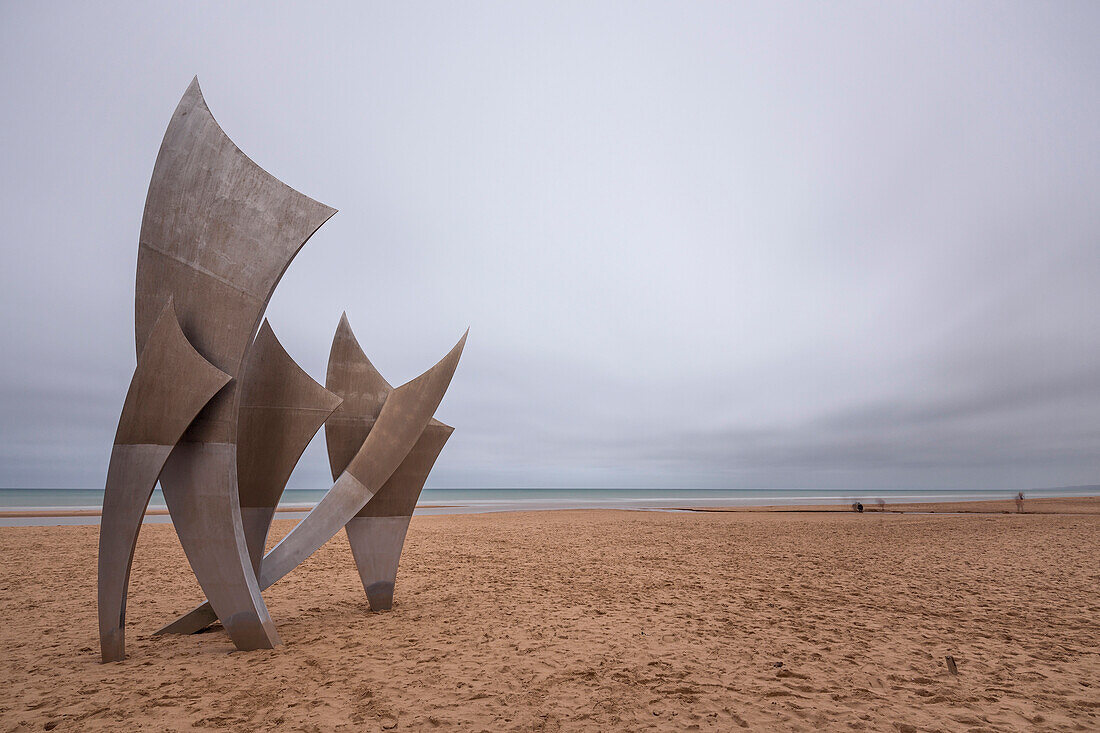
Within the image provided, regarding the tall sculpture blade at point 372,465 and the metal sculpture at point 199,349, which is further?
the tall sculpture blade at point 372,465

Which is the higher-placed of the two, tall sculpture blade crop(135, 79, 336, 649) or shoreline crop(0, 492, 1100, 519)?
tall sculpture blade crop(135, 79, 336, 649)

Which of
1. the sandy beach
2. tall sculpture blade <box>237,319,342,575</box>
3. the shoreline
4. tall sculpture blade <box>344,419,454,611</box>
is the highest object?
tall sculpture blade <box>237,319,342,575</box>

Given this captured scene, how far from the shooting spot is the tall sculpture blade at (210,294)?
607cm

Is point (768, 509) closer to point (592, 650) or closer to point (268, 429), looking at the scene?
point (592, 650)

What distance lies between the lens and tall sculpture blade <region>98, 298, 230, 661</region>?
5781 mm

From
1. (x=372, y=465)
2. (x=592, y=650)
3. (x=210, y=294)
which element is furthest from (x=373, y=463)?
(x=592, y=650)

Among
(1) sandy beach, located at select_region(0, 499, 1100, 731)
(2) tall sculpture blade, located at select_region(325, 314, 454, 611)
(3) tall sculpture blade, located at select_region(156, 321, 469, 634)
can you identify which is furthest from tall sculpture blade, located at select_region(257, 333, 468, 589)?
(1) sandy beach, located at select_region(0, 499, 1100, 731)

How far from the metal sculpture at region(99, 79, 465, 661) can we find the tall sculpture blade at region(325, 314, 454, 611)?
1.99 meters

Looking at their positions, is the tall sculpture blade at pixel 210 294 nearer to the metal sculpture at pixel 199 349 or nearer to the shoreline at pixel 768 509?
the metal sculpture at pixel 199 349

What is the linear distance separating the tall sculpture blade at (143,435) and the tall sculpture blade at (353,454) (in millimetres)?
2786

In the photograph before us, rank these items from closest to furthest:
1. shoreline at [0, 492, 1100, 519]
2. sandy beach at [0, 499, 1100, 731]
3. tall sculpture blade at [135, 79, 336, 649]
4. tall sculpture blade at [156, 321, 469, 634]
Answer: sandy beach at [0, 499, 1100, 731], tall sculpture blade at [135, 79, 336, 649], tall sculpture blade at [156, 321, 469, 634], shoreline at [0, 492, 1100, 519]

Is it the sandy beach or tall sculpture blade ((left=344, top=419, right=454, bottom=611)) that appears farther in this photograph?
tall sculpture blade ((left=344, top=419, right=454, bottom=611))

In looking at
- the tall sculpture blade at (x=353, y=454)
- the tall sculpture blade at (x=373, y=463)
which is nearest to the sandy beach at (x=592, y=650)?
the tall sculpture blade at (x=353, y=454)

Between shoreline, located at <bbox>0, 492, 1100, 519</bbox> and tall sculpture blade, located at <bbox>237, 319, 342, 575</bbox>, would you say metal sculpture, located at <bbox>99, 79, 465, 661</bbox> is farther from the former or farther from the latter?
shoreline, located at <bbox>0, 492, 1100, 519</bbox>
